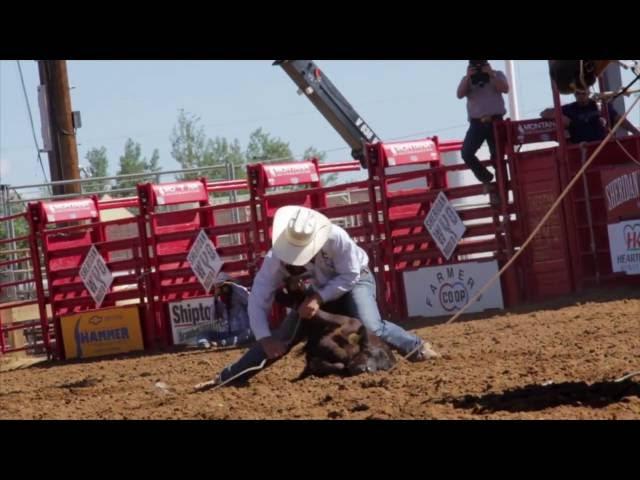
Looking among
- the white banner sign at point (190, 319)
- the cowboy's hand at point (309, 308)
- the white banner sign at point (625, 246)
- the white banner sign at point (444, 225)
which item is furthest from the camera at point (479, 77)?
the cowboy's hand at point (309, 308)

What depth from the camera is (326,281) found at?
7.79 metres

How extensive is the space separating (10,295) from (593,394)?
1513 cm

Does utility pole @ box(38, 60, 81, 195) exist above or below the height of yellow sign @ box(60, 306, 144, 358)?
above

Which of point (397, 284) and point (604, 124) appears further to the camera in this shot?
point (397, 284)

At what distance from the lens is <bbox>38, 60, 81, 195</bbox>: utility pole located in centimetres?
2186

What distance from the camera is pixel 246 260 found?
14.7 metres

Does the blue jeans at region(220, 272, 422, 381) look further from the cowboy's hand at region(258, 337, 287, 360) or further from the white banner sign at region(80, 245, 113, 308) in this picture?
the white banner sign at region(80, 245, 113, 308)

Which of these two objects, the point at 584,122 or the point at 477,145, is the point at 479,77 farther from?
the point at 584,122

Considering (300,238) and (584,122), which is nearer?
(300,238)

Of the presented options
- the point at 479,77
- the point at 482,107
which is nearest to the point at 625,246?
the point at 482,107

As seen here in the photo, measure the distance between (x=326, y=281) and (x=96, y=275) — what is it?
8.75 metres

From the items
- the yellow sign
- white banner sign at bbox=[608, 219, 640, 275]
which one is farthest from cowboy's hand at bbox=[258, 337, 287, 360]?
the yellow sign
